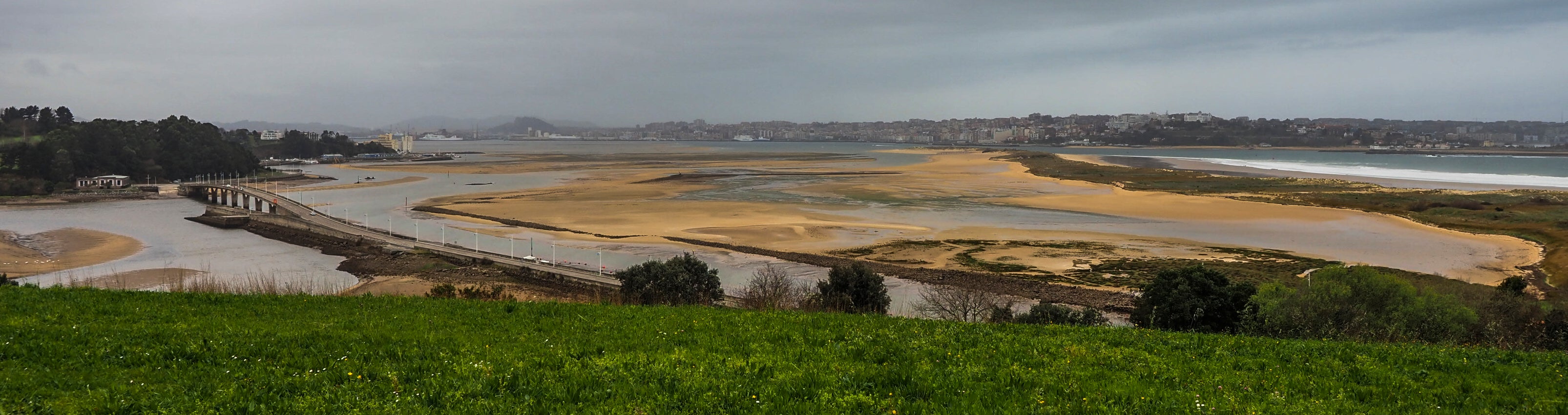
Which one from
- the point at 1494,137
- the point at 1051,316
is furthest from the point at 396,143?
the point at 1494,137

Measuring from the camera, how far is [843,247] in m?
31.5

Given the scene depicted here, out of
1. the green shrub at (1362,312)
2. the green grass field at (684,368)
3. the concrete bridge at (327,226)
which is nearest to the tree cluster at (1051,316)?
the green shrub at (1362,312)

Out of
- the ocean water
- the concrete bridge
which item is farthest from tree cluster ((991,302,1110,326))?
the ocean water

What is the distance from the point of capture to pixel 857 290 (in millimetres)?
18172

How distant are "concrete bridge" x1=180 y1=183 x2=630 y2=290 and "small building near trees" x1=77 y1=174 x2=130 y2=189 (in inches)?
234

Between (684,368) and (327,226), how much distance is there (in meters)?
38.7

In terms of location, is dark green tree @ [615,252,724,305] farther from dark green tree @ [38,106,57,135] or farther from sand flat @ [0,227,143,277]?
dark green tree @ [38,106,57,135]

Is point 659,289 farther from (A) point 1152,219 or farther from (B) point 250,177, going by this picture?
(B) point 250,177

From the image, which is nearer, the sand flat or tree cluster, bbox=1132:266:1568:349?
tree cluster, bbox=1132:266:1568:349

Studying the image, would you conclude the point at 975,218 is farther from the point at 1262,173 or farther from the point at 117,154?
the point at 117,154

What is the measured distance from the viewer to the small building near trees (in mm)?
66375

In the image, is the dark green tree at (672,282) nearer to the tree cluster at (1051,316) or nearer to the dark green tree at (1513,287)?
the tree cluster at (1051,316)

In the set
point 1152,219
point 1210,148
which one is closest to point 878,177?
point 1152,219

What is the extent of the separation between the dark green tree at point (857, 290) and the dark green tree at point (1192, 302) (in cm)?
532
